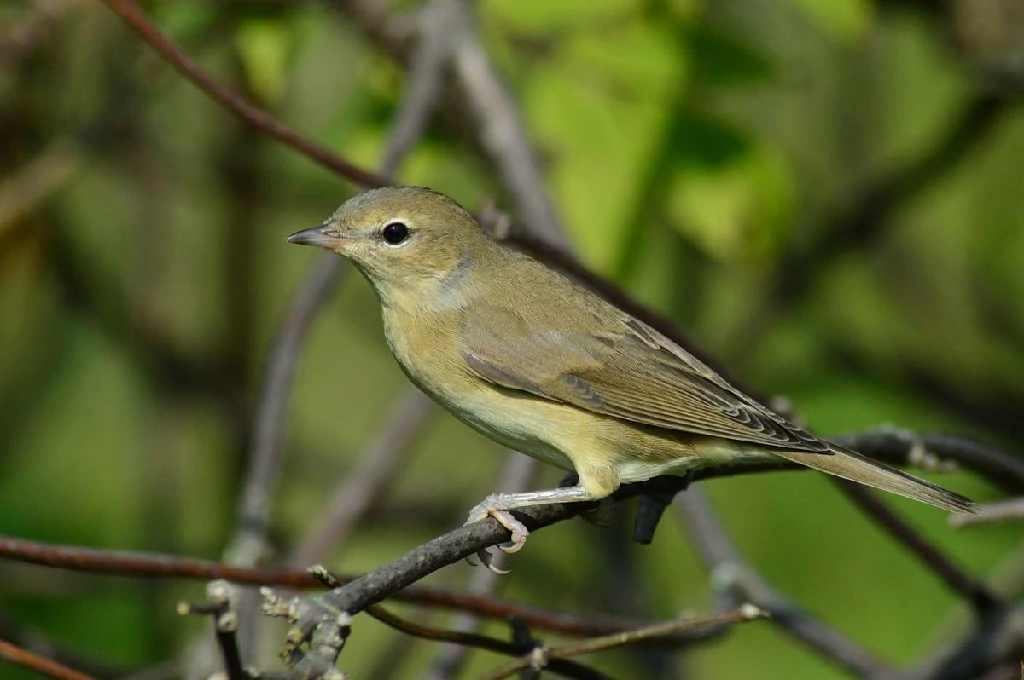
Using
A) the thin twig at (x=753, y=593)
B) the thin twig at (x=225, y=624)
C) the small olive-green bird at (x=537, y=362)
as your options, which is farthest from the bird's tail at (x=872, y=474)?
the thin twig at (x=225, y=624)

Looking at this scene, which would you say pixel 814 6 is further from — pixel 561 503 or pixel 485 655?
pixel 485 655

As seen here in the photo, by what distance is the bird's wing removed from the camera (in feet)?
11.0

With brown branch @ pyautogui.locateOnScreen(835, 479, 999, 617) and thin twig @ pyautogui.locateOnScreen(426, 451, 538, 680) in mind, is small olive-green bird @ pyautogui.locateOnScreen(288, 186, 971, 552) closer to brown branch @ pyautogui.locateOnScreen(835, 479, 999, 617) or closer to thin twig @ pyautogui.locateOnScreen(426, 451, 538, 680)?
brown branch @ pyautogui.locateOnScreen(835, 479, 999, 617)

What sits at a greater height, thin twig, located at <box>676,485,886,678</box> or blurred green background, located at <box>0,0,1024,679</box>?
blurred green background, located at <box>0,0,1024,679</box>

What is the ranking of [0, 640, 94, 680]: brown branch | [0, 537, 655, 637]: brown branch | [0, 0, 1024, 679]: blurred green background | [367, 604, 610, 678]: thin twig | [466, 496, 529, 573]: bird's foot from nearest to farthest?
[0, 640, 94, 680]: brown branch < [0, 537, 655, 637]: brown branch < [367, 604, 610, 678]: thin twig < [466, 496, 529, 573]: bird's foot < [0, 0, 1024, 679]: blurred green background

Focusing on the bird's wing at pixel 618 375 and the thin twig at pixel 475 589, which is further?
the thin twig at pixel 475 589

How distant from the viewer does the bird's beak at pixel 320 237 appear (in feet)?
11.3

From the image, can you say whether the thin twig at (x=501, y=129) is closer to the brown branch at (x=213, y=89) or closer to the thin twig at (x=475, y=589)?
the thin twig at (x=475, y=589)

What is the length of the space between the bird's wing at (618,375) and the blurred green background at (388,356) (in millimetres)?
1619

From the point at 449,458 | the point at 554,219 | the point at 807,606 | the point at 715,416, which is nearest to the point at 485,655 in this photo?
the point at 449,458

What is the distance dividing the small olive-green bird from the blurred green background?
141 centimetres

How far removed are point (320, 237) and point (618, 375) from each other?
887mm

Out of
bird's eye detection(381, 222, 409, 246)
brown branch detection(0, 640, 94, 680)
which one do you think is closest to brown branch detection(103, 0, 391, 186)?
bird's eye detection(381, 222, 409, 246)

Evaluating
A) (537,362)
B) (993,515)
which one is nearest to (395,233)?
(537,362)
